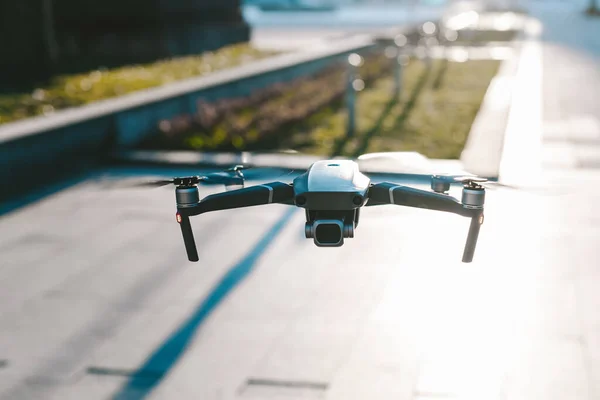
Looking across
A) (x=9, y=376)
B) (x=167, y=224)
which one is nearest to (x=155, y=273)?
(x=167, y=224)

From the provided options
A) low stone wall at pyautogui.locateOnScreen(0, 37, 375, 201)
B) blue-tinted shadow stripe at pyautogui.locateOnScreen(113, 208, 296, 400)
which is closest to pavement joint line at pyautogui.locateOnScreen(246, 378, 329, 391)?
blue-tinted shadow stripe at pyautogui.locateOnScreen(113, 208, 296, 400)

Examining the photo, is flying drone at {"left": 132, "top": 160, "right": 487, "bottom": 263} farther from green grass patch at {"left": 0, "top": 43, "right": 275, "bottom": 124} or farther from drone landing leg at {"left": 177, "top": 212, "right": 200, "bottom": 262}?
Answer: green grass patch at {"left": 0, "top": 43, "right": 275, "bottom": 124}

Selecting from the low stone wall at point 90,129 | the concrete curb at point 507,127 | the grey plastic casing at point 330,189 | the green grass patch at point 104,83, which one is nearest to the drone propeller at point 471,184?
the grey plastic casing at point 330,189

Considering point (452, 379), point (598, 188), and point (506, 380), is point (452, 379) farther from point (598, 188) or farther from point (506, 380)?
point (598, 188)

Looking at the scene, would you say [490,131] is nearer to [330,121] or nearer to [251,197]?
[330,121]

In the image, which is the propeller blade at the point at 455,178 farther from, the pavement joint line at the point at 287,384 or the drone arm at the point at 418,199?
the pavement joint line at the point at 287,384

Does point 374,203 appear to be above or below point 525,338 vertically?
above
